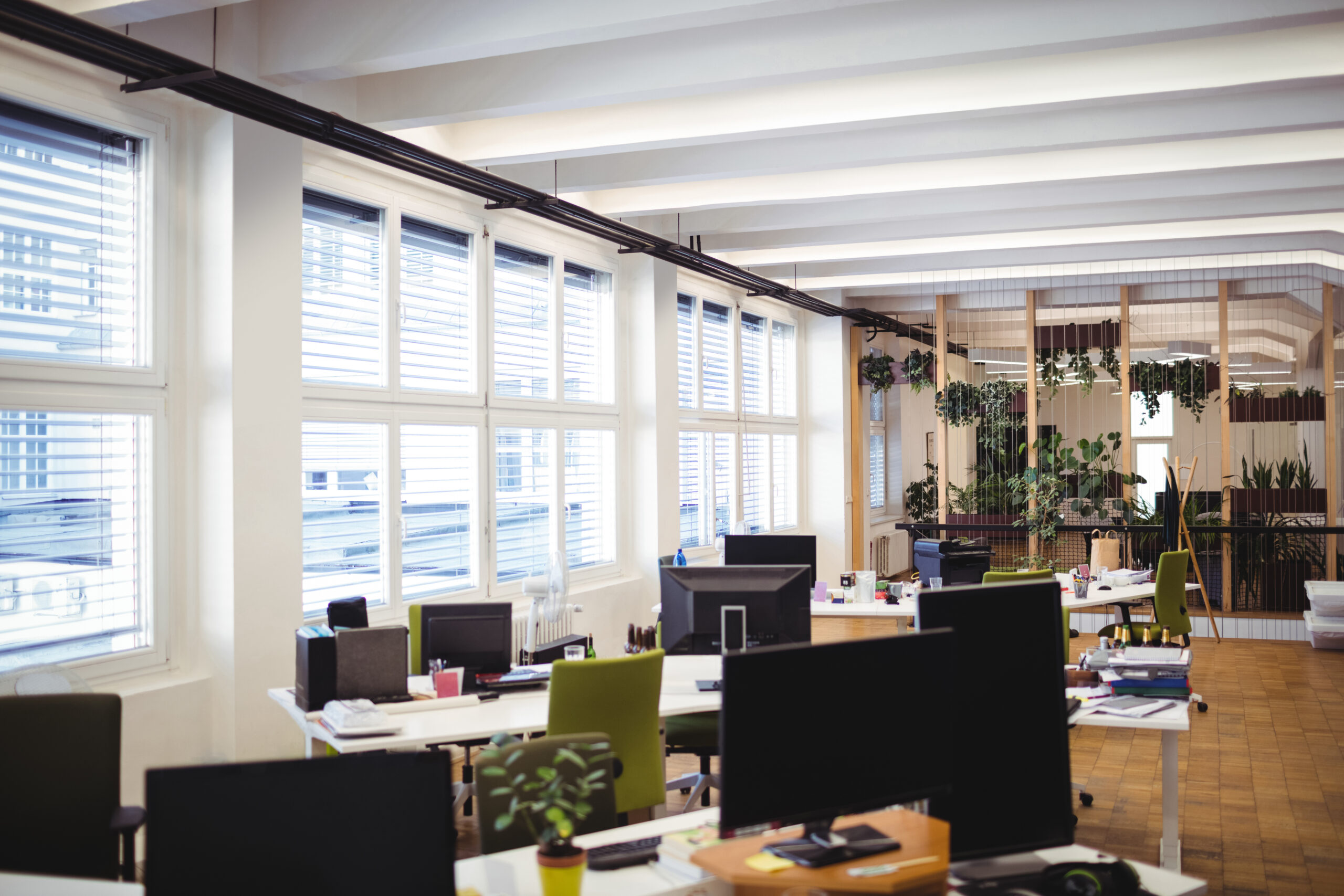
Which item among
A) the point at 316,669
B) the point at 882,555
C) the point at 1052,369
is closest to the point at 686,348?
the point at 1052,369

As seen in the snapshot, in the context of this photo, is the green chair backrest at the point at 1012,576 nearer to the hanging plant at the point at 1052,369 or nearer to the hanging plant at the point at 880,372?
the hanging plant at the point at 1052,369

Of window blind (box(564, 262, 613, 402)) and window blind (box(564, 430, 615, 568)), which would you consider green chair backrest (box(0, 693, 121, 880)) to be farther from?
window blind (box(564, 262, 613, 402))

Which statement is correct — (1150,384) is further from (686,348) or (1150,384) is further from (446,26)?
(446,26)

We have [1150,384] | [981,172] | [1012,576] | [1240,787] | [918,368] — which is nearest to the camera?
[1240,787]

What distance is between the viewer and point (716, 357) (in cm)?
1088

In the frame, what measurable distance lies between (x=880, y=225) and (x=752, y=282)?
1270 mm

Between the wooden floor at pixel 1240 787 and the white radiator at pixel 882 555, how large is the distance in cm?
538

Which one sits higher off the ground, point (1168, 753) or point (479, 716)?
point (479, 716)

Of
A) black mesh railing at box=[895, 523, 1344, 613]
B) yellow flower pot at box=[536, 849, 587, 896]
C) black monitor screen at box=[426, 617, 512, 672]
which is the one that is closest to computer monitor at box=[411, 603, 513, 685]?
black monitor screen at box=[426, 617, 512, 672]

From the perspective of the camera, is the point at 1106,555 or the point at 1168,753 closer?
the point at 1168,753

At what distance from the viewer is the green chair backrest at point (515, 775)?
9.23 feet

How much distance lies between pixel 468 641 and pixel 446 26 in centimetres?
289

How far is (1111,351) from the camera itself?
1155cm

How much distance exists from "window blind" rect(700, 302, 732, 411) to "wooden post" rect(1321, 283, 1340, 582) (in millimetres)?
6376
